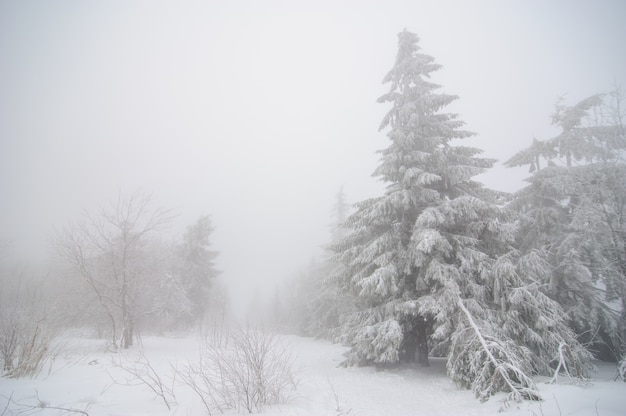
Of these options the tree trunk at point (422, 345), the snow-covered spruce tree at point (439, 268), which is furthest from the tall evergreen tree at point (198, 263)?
the tree trunk at point (422, 345)

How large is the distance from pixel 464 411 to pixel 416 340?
5000 mm

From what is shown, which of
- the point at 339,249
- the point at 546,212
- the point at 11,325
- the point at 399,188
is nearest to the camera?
the point at 11,325

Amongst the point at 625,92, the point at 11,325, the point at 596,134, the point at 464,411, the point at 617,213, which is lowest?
the point at 464,411

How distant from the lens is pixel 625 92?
31.6ft

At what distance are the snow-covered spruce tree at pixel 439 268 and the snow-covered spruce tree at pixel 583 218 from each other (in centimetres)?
167

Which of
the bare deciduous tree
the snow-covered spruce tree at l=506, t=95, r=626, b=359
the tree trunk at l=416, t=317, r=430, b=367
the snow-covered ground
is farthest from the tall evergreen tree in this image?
the snow-covered spruce tree at l=506, t=95, r=626, b=359

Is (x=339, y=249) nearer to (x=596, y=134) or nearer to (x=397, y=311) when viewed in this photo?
(x=397, y=311)

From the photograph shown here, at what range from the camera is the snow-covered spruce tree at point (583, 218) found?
9.16 metres

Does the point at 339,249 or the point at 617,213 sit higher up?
the point at 617,213

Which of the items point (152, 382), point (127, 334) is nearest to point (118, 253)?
point (127, 334)

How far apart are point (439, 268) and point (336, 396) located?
5199 millimetres

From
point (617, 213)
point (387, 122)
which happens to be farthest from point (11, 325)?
point (617, 213)

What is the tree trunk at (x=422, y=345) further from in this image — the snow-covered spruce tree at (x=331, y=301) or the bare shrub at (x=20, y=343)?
the bare shrub at (x=20, y=343)

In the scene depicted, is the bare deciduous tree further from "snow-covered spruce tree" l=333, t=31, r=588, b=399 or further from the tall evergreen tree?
the tall evergreen tree
